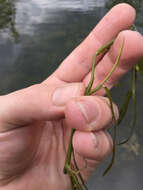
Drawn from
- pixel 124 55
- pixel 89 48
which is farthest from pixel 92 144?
pixel 89 48

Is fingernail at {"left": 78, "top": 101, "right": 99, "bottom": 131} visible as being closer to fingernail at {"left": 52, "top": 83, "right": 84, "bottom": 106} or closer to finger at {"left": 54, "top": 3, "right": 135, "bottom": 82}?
fingernail at {"left": 52, "top": 83, "right": 84, "bottom": 106}

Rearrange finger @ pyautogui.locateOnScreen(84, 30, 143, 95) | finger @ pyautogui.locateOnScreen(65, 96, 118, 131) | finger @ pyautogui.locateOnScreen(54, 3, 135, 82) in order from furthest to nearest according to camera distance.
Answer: finger @ pyautogui.locateOnScreen(54, 3, 135, 82), finger @ pyautogui.locateOnScreen(84, 30, 143, 95), finger @ pyautogui.locateOnScreen(65, 96, 118, 131)

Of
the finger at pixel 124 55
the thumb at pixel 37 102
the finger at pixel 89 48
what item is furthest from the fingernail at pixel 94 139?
the finger at pixel 89 48

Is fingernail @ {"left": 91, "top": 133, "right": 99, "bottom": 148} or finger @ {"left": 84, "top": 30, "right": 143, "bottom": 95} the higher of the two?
finger @ {"left": 84, "top": 30, "right": 143, "bottom": 95}

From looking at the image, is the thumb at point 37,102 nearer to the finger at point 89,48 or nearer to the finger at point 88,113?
the finger at point 88,113

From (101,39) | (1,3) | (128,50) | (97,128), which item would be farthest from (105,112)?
(1,3)

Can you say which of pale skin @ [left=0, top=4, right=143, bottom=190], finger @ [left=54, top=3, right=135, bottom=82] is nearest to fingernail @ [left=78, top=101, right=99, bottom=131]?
pale skin @ [left=0, top=4, right=143, bottom=190]
